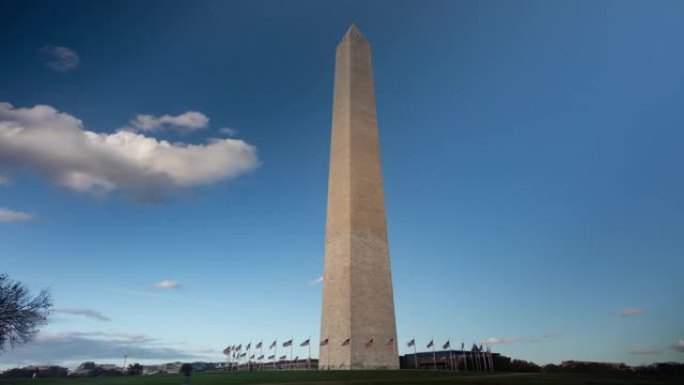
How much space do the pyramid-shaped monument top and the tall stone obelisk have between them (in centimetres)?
167

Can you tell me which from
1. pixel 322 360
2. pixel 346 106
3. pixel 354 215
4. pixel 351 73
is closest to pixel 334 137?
pixel 346 106

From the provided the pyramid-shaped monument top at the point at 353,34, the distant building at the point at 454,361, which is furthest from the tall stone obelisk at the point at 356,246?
the distant building at the point at 454,361

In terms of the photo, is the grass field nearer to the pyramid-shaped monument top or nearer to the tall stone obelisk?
the tall stone obelisk

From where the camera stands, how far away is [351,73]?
44.8 m

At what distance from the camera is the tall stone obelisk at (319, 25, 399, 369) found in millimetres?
36344

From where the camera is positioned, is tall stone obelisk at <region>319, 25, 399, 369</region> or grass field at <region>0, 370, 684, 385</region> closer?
grass field at <region>0, 370, 684, 385</region>

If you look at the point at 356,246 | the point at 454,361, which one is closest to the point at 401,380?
the point at 356,246

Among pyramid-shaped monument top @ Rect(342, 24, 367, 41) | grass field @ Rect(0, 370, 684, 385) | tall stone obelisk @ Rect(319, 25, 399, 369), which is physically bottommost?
grass field @ Rect(0, 370, 684, 385)

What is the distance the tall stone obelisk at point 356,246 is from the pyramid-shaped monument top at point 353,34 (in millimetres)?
1667

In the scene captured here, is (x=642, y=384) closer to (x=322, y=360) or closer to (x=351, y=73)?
(x=322, y=360)

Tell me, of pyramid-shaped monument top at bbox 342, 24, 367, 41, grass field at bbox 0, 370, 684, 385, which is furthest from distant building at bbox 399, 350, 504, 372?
pyramid-shaped monument top at bbox 342, 24, 367, 41

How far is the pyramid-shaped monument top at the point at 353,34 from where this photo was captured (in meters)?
47.0

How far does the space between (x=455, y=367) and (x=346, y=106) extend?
1023 inches

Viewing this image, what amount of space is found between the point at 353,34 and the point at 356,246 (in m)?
20.9
